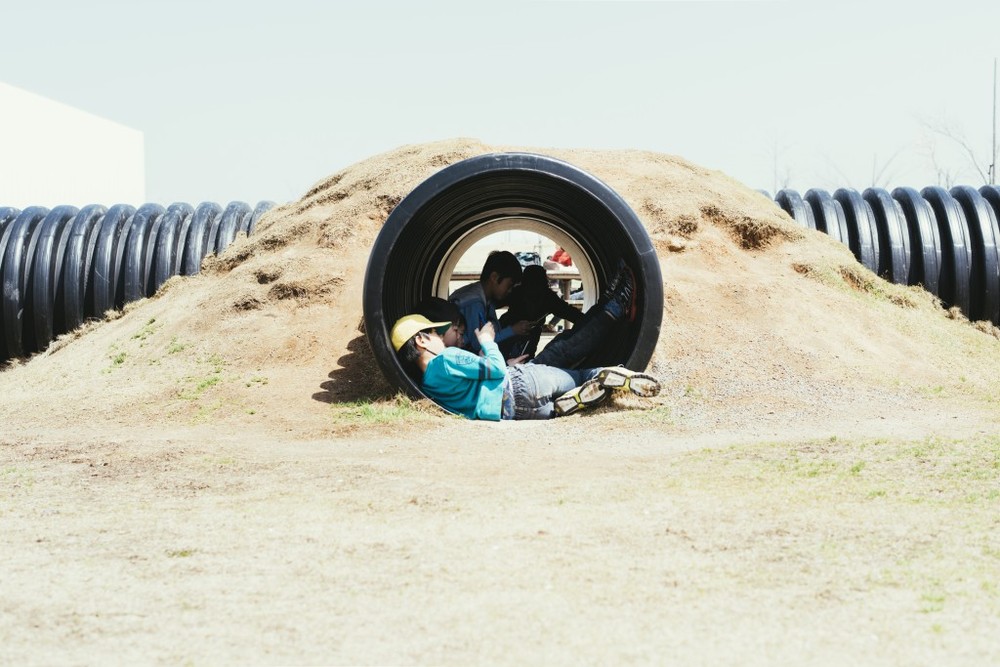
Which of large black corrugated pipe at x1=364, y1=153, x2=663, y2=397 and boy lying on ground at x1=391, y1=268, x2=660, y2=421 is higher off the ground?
large black corrugated pipe at x1=364, y1=153, x2=663, y2=397

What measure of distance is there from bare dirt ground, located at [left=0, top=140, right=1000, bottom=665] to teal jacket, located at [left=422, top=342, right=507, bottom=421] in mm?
239

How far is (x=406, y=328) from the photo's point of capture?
860 cm

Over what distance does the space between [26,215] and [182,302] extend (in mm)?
4563

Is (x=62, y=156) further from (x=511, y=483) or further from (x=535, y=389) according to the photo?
(x=511, y=483)

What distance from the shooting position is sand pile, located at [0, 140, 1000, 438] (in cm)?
888

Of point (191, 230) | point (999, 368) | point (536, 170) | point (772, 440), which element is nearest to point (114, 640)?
point (772, 440)

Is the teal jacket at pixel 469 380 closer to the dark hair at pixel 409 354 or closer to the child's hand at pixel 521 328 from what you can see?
the dark hair at pixel 409 354

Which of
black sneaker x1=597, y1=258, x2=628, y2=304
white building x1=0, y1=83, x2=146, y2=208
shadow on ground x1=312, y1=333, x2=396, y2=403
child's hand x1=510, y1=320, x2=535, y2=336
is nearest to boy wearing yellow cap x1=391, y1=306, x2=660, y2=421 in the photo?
shadow on ground x1=312, y1=333, x2=396, y2=403

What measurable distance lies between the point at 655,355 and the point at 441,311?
1.92 metres

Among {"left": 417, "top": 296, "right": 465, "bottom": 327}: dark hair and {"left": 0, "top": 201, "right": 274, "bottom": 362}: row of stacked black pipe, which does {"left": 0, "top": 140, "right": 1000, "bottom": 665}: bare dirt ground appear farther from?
{"left": 0, "top": 201, "right": 274, "bottom": 362}: row of stacked black pipe

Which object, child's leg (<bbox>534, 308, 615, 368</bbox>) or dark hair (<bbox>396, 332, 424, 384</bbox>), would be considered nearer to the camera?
dark hair (<bbox>396, 332, 424, 384</bbox>)

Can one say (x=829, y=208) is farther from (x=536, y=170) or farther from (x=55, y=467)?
(x=55, y=467)

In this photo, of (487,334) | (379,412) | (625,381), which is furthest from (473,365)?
(625,381)

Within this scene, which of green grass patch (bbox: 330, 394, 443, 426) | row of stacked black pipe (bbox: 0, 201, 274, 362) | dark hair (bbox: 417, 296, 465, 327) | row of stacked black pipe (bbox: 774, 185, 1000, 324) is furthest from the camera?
row of stacked black pipe (bbox: 0, 201, 274, 362)
